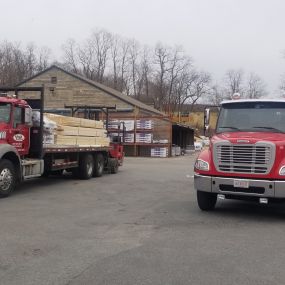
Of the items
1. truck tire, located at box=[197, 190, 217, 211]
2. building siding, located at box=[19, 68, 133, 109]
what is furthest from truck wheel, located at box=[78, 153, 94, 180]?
building siding, located at box=[19, 68, 133, 109]

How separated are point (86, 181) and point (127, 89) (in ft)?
234

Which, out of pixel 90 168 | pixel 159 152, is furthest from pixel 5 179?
pixel 159 152

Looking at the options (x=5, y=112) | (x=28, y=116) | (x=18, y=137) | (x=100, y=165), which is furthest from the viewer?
(x=100, y=165)

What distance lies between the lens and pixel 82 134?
57.9 ft

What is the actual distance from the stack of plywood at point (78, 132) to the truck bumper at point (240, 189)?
679cm

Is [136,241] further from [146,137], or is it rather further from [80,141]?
[146,137]

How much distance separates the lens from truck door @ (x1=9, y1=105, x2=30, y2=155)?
13438 mm

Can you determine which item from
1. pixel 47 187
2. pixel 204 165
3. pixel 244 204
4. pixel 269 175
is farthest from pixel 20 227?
pixel 47 187

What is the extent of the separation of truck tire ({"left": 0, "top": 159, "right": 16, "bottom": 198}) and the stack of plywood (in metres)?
2.87

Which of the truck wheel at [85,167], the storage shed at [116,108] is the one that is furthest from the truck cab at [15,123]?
the storage shed at [116,108]

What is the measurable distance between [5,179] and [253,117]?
6373 mm

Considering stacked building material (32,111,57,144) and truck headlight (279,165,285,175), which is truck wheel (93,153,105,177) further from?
truck headlight (279,165,285,175)

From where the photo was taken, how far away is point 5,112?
13219mm

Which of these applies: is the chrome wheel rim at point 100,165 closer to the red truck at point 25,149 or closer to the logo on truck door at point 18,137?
the red truck at point 25,149
